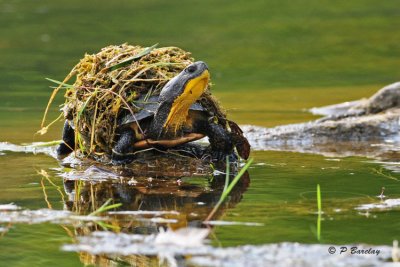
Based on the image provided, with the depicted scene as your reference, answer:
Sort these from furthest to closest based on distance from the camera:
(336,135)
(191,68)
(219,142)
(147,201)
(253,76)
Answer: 1. (253,76)
2. (336,135)
3. (219,142)
4. (191,68)
5. (147,201)

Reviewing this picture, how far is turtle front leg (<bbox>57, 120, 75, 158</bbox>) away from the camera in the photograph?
25.0ft

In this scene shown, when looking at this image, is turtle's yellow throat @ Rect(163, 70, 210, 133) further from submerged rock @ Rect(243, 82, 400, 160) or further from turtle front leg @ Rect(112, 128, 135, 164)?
submerged rock @ Rect(243, 82, 400, 160)

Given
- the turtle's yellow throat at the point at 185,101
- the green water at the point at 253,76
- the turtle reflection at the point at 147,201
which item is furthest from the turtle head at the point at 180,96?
the green water at the point at 253,76

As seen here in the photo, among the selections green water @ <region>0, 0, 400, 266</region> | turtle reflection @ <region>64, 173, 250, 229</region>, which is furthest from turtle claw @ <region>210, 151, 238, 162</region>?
turtle reflection @ <region>64, 173, 250, 229</region>

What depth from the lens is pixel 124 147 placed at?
6758 mm

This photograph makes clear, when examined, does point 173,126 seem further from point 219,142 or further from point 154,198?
point 154,198

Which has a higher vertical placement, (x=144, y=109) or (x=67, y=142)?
(x=144, y=109)

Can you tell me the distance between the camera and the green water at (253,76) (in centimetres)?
486

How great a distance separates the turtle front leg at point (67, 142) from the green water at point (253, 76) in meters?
0.35

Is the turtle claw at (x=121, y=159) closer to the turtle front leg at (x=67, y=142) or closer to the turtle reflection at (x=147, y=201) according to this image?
the turtle reflection at (x=147, y=201)

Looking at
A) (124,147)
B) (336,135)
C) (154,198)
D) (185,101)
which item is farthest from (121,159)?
(336,135)

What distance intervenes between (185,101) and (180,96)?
0.09 metres

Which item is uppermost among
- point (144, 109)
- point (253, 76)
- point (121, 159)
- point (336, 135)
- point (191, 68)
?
point (191, 68)

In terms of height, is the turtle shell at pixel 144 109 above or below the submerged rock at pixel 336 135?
above
